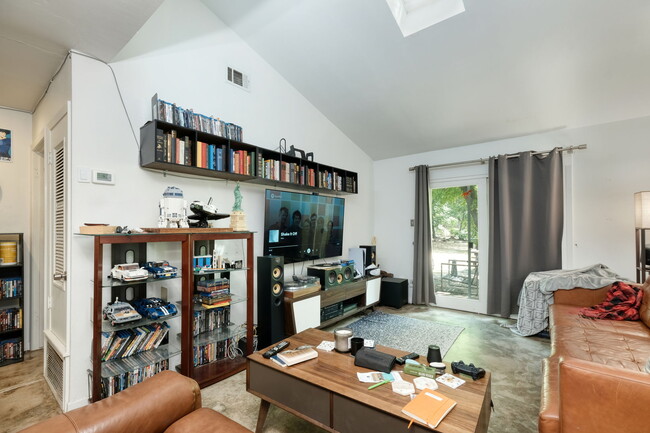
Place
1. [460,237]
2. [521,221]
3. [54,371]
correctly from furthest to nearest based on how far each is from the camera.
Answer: [460,237] < [521,221] < [54,371]

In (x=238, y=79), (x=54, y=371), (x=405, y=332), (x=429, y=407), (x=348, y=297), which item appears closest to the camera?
(x=429, y=407)

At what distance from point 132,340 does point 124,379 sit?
0.24 m

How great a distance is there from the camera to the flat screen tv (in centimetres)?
318

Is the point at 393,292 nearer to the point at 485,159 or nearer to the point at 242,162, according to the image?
the point at 485,159

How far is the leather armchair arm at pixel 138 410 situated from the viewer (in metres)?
1.00

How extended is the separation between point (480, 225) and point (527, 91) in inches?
70.8

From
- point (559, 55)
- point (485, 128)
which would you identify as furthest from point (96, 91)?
point (485, 128)

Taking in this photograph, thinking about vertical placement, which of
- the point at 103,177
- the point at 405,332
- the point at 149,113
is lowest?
the point at 405,332

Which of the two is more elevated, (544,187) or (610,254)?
(544,187)

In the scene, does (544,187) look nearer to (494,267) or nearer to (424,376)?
(494,267)

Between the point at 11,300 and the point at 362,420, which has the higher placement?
the point at 11,300

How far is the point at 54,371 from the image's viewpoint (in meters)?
2.21

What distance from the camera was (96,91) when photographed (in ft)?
7.00

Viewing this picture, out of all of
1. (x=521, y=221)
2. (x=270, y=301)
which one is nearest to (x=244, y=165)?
(x=270, y=301)
